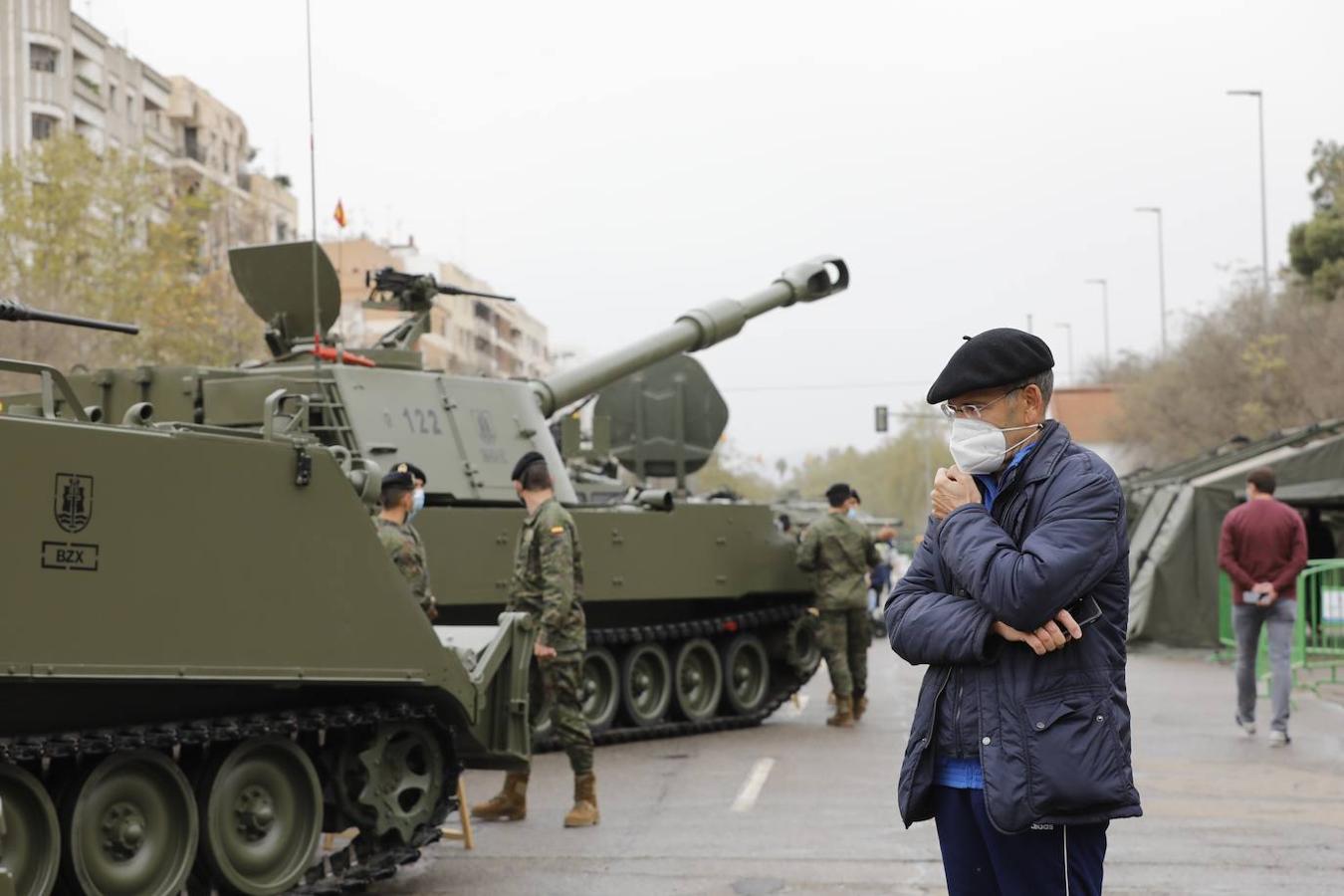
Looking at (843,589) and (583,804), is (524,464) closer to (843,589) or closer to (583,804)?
(583,804)

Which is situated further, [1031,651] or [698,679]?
[698,679]

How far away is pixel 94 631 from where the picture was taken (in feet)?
21.3

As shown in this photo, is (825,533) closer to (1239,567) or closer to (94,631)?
(1239,567)

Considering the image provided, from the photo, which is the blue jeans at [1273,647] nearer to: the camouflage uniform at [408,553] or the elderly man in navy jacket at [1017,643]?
the camouflage uniform at [408,553]

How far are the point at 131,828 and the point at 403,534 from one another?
3405mm

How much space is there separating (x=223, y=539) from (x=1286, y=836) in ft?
17.0

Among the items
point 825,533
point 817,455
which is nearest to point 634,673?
point 825,533

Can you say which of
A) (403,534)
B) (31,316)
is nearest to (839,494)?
(403,534)

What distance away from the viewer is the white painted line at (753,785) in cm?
1030

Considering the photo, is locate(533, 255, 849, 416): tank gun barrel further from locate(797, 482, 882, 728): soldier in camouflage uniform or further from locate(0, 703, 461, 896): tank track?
locate(0, 703, 461, 896): tank track

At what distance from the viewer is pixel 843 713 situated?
14750 mm

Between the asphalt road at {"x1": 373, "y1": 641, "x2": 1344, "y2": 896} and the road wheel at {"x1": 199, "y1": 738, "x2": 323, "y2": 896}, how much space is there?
57 centimetres

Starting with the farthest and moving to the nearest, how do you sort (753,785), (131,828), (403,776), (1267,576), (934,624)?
(1267,576)
(753,785)
(403,776)
(131,828)
(934,624)

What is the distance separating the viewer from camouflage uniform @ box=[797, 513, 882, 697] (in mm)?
14969
